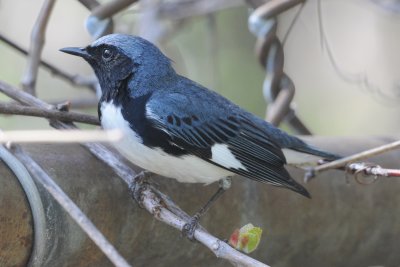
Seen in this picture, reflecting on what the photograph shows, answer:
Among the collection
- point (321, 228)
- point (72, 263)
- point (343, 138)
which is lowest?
point (72, 263)

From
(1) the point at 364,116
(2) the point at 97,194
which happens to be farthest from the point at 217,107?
(1) the point at 364,116

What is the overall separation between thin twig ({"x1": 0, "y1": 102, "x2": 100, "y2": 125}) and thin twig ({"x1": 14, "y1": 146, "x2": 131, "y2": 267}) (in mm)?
331

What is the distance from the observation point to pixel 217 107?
2035 millimetres

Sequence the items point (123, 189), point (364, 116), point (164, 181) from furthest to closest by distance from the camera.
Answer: point (364, 116) < point (164, 181) < point (123, 189)

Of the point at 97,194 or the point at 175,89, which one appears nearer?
the point at 97,194

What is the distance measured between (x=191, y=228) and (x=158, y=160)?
423mm

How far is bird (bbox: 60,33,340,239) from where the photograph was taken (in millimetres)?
1821

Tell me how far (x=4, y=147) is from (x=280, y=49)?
1190mm

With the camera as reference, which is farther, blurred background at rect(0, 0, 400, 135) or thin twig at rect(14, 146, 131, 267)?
blurred background at rect(0, 0, 400, 135)

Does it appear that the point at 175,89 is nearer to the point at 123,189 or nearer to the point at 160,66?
the point at 160,66

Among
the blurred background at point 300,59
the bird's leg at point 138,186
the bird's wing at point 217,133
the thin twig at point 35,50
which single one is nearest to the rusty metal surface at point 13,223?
the bird's leg at point 138,186

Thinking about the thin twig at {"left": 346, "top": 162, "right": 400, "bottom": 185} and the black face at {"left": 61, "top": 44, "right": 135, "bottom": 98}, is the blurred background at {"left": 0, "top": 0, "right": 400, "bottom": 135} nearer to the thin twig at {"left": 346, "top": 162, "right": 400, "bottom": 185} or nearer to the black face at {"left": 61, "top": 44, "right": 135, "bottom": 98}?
the black face at {"left": 61, "top": 44, "right": 135, "bottom": 98}

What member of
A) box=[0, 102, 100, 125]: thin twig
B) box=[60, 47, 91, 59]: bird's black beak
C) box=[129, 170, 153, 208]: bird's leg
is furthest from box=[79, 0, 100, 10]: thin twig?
box=[129, 170, 153, 208]: bird's leg

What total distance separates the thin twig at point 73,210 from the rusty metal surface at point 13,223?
4 centimetres
